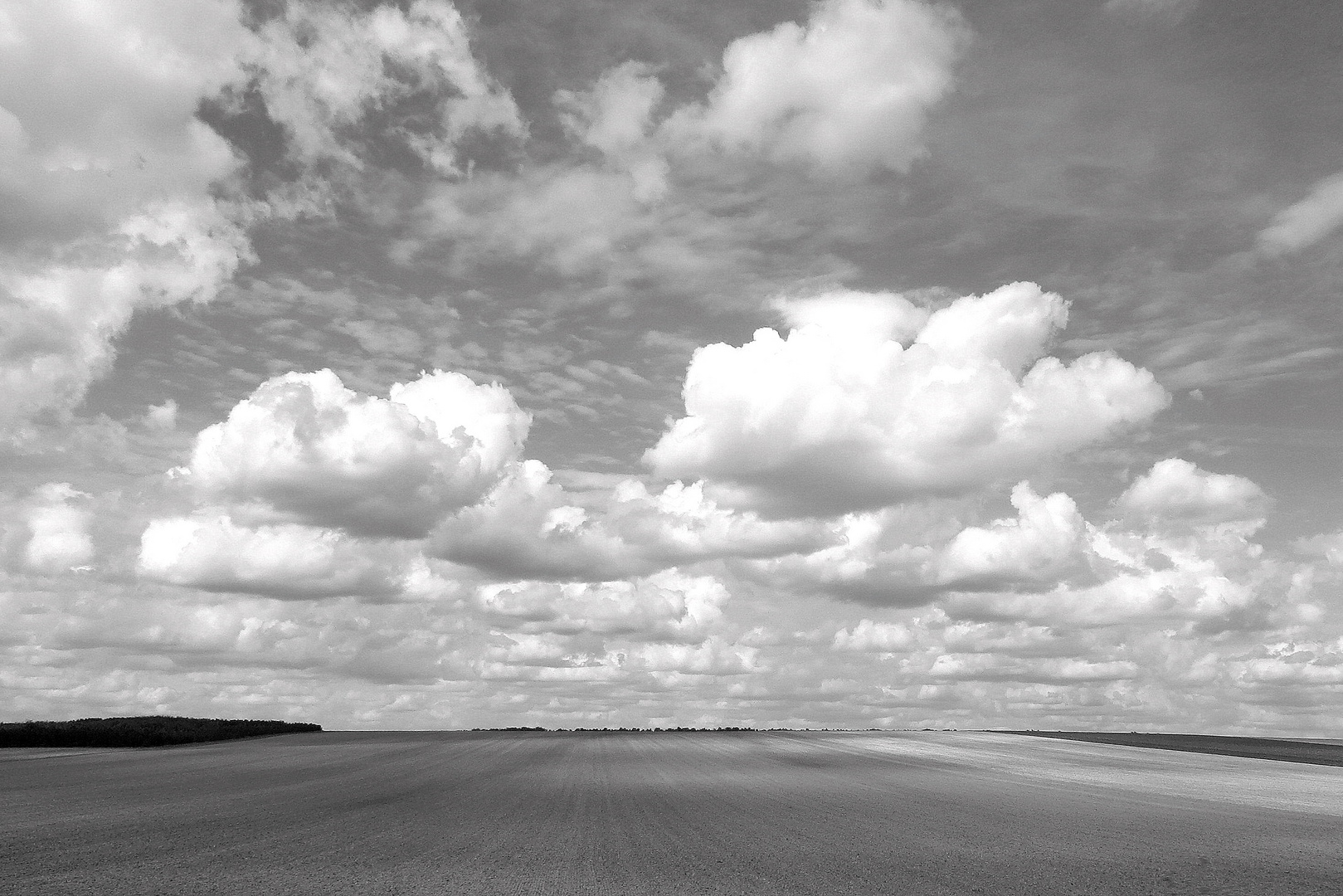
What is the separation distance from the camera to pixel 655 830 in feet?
92.0

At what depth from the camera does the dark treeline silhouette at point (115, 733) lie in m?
94.2

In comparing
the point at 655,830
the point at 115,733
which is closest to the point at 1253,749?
the point at 655,830

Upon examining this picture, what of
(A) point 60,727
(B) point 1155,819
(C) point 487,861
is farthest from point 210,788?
(A) point 60,727

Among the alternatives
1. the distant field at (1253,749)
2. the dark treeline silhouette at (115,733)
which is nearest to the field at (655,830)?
the distant field at (1253,749)

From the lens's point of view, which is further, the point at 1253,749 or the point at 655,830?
the point at 1253,749

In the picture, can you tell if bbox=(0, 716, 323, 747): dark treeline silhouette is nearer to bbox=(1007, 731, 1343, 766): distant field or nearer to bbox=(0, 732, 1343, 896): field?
bbox=(0, 732, 1343, 896): field

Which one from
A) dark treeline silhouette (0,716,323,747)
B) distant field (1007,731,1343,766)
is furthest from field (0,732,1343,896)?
dark treeline silhouette (0,716,323,747)

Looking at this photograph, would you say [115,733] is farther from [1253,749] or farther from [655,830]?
[1253,749]

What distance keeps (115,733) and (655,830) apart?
93.6 meters

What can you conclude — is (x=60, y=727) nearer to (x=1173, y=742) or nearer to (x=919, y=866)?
(x=919, y=866)

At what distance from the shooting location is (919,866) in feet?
72.4

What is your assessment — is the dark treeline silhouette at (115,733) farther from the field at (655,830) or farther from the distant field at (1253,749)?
the distant field at (1253,749)

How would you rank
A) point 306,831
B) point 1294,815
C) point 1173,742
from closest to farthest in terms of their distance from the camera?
1. point 306,831
2. point 1294,815
3. point 1173,742

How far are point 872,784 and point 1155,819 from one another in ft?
50.6
